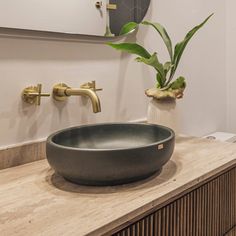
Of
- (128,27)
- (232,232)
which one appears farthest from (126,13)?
(232,232)

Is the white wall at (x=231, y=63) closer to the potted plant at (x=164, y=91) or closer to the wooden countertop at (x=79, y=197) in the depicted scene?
the potted plant at (x=164, y=91)

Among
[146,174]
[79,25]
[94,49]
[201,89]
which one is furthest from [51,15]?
[201,89]

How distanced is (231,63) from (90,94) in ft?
4.36

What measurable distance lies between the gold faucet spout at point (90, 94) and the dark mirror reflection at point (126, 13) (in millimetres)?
340

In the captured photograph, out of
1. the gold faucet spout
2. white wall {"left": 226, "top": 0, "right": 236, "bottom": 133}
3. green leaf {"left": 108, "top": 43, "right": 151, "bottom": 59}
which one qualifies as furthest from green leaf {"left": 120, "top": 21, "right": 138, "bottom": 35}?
white wall {"left": 226, "top": 0, "right": 236, "bottom": 133}

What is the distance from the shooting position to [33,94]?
0.93 metres

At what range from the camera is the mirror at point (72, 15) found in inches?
35.0

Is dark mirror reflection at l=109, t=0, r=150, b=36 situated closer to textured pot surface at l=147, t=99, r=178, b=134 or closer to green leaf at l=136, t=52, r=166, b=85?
green leaf at l=136, t=52, r=166, b=85

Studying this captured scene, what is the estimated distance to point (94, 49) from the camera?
1.13 metres

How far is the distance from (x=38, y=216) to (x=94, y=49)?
28.0 inches

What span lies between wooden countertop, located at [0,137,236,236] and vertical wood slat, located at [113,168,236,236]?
1.5 inches

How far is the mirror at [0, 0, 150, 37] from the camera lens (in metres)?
0.89

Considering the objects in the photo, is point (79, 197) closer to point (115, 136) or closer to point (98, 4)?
point (115, 136)

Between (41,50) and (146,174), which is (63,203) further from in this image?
(41,50)
